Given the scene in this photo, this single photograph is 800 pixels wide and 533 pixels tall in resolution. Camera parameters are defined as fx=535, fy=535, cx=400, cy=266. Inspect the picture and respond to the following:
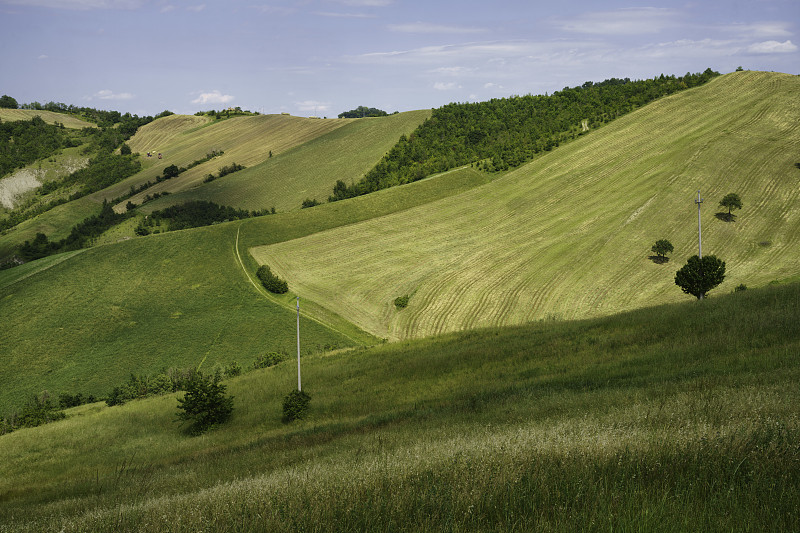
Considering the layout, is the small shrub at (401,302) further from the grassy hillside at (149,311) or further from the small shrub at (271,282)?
the small shrub at (271,282)

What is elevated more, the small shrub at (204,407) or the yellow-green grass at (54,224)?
the yellow-green grass at (54,224)

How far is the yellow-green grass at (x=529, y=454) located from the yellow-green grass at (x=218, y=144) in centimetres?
11861

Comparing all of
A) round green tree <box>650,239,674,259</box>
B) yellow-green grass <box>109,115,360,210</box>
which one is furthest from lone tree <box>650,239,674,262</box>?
yellow-green grass <box>109,115,360,210</box>

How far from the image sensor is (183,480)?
1458cm

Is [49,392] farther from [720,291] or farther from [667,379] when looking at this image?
[720,291]

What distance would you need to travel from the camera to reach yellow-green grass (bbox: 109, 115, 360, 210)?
141000 millimetres

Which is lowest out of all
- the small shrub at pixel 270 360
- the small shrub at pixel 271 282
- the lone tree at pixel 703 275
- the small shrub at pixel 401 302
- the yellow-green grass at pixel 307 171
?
the small shrub at pixel 270 360

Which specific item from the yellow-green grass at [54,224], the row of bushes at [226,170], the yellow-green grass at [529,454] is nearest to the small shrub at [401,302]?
the yellow-green grass at [529,454]

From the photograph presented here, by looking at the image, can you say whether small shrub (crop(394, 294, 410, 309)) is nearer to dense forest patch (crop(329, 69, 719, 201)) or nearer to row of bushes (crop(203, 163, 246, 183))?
dense forest patch (crop(329, 69, 719, 201))

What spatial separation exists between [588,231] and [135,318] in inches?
2403

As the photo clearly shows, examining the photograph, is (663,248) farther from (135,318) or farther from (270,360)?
(135,318)

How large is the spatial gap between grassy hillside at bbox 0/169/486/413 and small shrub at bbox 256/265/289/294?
1408mm

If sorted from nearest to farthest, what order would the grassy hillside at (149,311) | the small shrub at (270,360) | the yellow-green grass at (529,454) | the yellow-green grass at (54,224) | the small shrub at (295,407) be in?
the yellow-green grass at (529,454) → the small shrub at (295,407) → the small shrub at (270,360) → the grassy hillside at (149,311) → the yellow-green grass at (54,224)

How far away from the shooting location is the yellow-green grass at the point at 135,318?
197 ft
